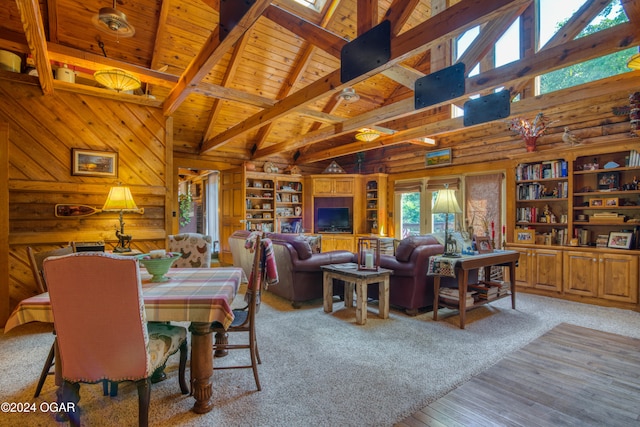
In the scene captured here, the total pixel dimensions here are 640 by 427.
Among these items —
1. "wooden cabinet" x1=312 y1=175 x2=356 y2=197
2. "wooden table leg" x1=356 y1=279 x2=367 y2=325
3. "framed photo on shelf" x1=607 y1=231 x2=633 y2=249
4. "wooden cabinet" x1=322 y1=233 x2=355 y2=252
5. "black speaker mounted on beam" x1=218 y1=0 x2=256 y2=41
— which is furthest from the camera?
"wooden cabinet" x1=312 y1=175 x2=356 y2=197

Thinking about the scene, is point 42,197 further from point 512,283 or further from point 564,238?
point 564,238

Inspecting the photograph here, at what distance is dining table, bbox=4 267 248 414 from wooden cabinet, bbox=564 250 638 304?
492cm

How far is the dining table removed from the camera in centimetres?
178

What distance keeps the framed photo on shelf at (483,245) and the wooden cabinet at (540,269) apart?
1416mm

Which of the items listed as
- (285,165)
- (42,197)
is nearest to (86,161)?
(42,197)

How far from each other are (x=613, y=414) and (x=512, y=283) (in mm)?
2380

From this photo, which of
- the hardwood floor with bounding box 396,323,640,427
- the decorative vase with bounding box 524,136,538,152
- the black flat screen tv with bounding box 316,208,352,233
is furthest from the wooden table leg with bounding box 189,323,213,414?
the black flat screen tv with bounding box 316,208,352,233

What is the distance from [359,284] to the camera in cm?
357

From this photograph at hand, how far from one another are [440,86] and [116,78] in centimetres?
342

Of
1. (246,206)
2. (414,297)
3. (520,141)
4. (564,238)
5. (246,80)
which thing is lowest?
(414,297)

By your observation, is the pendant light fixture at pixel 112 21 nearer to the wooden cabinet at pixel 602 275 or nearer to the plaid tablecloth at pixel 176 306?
the plaid tablecloth at pixel 176 306

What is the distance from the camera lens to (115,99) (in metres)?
4.14

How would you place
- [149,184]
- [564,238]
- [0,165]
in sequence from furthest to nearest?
[564,238], [149,184], [0,165]

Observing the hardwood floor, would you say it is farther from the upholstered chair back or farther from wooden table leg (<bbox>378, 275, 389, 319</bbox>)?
the upholstered chair back
